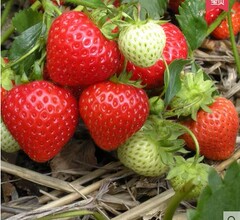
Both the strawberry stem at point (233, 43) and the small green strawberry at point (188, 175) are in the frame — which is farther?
the strawberry stem at point (233, 43)

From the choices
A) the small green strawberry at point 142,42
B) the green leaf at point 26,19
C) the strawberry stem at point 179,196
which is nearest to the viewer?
the strawberry stem at point 179,196

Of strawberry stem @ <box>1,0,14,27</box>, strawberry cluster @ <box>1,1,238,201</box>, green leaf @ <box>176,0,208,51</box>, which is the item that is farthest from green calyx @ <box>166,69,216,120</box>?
strawberry stem @ <box>1,0,14,27</box>

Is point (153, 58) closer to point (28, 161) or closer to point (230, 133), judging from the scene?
point (230, 133)

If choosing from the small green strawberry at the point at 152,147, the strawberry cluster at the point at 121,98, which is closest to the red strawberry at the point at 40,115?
the strawberry cluster at the point at 121,98

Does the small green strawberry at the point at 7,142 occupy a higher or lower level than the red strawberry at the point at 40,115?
lower

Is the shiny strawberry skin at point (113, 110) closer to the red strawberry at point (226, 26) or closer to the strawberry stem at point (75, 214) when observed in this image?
the strawberry stem at point (75, 214)

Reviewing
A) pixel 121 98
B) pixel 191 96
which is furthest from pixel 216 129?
pixel 121 98
